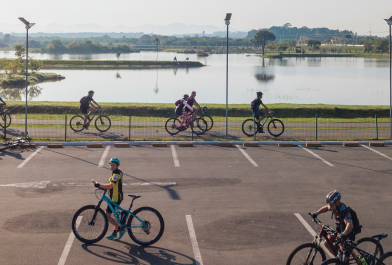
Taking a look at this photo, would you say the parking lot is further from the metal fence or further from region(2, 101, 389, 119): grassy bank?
region(2, 101, 389, 119): grassy bank

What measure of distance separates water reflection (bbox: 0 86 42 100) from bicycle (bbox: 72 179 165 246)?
3772 centimetres

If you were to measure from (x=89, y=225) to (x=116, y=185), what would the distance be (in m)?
0.97

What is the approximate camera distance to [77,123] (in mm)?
21547

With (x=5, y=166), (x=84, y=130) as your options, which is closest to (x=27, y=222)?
(x=5, y=166)

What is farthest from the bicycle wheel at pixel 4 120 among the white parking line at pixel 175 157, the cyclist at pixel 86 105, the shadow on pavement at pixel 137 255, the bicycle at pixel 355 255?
the bicycle at pixel 355 255

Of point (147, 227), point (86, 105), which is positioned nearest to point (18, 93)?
point (86, 105)

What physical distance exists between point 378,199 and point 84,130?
1370 cm

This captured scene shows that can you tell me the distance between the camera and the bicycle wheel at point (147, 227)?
9.34 meters

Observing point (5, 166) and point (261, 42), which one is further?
point (261, 42)

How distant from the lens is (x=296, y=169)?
1562 centimetres

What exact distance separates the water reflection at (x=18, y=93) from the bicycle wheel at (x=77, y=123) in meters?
24.6

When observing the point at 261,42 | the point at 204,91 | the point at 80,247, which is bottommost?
the point at 80,247

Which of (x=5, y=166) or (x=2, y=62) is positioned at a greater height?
(x=2, y=62)

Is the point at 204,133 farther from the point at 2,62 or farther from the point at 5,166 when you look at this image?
the point at 2,62
